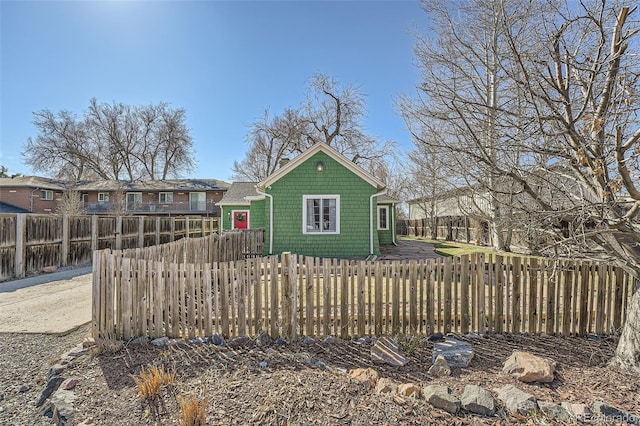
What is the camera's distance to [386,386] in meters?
3.07

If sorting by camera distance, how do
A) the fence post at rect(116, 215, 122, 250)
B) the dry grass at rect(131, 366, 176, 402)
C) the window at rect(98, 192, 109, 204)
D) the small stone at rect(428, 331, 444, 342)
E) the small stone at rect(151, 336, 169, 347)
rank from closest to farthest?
1. the dry grass at rect(131, 366, 176, 402)
2. the small stone at rect(151, 336, 169, 347)
3. the small stone at rect(428, 331, 444, 342)
4. the fence post at rect(116, 215, 122, 250)
5. the window at rect(98, 192, 109, 204)

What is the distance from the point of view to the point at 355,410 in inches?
109

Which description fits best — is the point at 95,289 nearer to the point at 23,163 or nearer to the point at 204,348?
the point at 204,348

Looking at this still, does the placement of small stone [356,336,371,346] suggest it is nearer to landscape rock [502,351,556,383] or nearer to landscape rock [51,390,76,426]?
landscape rock [502,351,556,383]

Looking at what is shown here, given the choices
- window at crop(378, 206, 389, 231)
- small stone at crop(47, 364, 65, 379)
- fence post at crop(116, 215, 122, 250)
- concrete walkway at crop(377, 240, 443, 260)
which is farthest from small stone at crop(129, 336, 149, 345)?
window at crop(378, 206, 389, 231)

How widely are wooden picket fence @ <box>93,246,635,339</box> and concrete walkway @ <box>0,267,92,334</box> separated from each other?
174 cm

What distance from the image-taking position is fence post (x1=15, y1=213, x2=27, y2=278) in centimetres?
920

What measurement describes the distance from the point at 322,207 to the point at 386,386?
Answer: 9.83 metres

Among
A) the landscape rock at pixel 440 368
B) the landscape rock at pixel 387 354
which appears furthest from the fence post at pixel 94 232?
the landscape rock at pixel 440 368

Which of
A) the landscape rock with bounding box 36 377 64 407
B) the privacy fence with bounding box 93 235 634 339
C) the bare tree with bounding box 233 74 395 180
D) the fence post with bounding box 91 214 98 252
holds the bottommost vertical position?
the landscape rock with bounding box 36 377 64 407

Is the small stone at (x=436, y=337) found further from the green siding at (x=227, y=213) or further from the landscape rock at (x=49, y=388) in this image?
the green siding at (x=227, y=213)

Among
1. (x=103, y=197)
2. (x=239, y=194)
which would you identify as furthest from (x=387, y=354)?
(x=103, y=197)

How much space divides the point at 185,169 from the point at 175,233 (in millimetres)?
26127

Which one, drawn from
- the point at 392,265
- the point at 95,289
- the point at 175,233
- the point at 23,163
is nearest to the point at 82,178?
the point at 23,163
